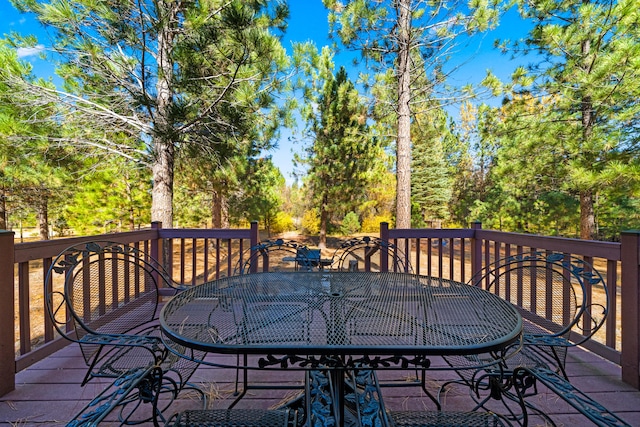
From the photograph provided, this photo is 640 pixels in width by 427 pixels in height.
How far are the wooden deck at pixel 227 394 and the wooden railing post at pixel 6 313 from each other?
0.10m

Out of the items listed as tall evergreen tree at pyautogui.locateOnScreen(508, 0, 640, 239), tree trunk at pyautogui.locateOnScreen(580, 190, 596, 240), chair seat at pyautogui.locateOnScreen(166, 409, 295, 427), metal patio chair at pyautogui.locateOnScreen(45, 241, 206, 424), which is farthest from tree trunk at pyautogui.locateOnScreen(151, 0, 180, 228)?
tree trunk at pyautogui.locateOnScreen(580, 190, 596, 240)

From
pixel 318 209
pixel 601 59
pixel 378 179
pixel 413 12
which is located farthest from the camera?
pixel 318 209

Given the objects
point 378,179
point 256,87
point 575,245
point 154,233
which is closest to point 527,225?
point 378,179

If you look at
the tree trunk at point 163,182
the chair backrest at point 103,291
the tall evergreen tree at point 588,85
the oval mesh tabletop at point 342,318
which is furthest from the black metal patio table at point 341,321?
the tall evergreen tree at point 588,85

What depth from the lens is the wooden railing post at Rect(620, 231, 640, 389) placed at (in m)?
1.71

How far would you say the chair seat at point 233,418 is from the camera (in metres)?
1.15

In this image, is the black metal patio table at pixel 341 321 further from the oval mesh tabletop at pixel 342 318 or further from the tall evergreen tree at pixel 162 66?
the tall evergreen tree at pixel 162 66

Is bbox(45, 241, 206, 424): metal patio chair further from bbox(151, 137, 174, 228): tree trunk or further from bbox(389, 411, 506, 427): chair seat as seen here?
bbox(151, 137, 174, 228): tree trunk

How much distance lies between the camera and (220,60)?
4367mm

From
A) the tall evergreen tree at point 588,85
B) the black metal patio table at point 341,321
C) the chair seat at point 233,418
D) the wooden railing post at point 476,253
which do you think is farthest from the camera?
the tall evergreen tree at point 588,85

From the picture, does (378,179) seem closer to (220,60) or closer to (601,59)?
(601,59)

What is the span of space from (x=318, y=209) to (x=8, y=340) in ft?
30.2

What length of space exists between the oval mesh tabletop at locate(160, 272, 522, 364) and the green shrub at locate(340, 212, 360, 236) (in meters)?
9.68

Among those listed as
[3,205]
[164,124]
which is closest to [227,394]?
[164,124]
